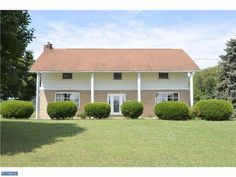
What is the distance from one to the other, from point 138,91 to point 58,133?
1750 cm

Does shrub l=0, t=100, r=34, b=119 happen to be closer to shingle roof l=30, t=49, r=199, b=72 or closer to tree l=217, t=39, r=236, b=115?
shingle roof l=30, t=49, r=199, b=72

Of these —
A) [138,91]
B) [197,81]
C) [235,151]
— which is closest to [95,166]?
[235,151]

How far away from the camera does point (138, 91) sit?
35031 mm

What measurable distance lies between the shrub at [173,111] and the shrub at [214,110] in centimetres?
100

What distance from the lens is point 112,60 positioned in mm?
37531

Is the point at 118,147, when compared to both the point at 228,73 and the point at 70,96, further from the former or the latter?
the point at 228,73

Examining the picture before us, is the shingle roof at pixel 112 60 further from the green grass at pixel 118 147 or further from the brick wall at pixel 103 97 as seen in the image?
the green grass at pixel 118 147

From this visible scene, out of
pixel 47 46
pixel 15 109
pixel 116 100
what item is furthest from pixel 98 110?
pixel 47 46

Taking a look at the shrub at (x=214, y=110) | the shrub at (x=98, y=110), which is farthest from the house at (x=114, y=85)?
the shrub at (x=214, y=110)

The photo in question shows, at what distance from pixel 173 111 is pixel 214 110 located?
2.73 metres

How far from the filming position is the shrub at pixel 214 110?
2756cm

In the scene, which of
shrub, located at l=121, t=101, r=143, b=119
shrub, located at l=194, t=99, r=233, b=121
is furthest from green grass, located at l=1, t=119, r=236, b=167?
shrub, located at l=121, t=101, r=143, b=119

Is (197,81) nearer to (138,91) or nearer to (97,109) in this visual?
(138,91)

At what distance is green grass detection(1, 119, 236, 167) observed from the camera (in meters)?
11.8
